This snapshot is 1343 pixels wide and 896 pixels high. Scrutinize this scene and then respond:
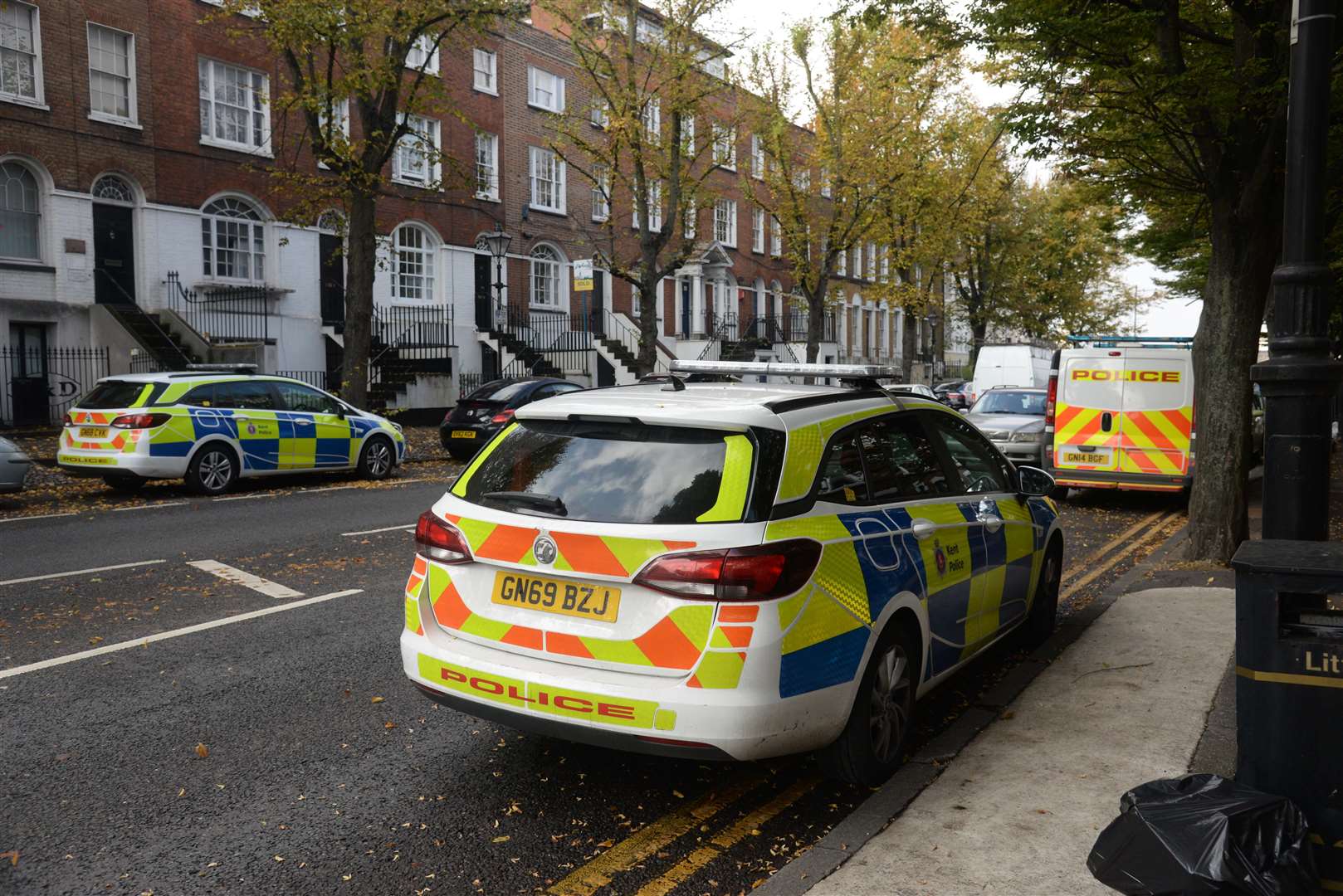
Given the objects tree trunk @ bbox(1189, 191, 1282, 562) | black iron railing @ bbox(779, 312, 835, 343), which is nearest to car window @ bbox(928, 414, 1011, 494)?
tree trunk @ bbox(1189, 191, 1282, 562)

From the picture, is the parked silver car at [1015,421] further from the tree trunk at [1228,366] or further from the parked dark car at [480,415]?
the parked dark car at [480,415]

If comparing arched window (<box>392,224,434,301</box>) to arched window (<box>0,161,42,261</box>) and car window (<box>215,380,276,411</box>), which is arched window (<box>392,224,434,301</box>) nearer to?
arched window (<box>0,161,42,261</box>)

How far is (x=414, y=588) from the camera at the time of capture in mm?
4512

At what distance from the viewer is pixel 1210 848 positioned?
2.95 metres

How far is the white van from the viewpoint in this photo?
3747 cm

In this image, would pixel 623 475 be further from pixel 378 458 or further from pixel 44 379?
pixel 44 379

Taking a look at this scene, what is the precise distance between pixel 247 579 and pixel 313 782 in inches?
175

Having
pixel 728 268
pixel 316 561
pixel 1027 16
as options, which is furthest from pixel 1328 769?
pixel 728 268

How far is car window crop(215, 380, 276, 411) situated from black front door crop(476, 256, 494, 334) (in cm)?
1737

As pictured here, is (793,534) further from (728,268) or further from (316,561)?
(728,268)

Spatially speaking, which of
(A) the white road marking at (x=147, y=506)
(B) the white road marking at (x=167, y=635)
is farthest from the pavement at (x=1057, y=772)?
(A) the white road marking at (x=147, y=506)

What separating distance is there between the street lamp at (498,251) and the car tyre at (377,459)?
14229 mm

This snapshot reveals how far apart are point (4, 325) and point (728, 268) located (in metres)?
28.6

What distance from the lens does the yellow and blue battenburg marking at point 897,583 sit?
12.8 ft
